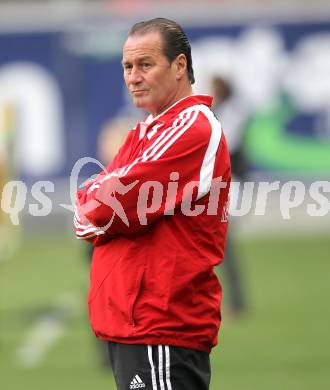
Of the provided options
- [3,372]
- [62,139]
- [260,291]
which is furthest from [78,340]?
[62,139]

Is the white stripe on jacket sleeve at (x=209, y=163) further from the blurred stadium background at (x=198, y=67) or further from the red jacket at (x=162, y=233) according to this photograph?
the blurred stadium background at (x=198, y=67)

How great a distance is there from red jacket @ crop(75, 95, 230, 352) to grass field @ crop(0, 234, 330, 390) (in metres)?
3.93

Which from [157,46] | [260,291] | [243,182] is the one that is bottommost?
[260,291]

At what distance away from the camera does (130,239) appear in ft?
14.5

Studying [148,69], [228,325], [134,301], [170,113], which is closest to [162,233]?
[134,301]

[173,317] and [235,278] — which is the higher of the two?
[173,317]

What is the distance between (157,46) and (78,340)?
20.7 feet

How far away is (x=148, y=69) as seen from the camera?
14.6ft

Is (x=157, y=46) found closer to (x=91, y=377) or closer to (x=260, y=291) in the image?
(x=91, y=377)

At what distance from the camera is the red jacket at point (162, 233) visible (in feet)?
14.3

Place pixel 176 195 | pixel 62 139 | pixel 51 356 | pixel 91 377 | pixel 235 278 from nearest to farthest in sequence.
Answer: pixel 176 195 → pixel 91 377 → pixel 51 356 → pixel 235 278 → pixel 62 139

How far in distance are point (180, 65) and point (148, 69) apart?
0.47 feet

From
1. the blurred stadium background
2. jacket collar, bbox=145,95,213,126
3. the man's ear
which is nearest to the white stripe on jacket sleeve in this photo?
jacket collar, bbox=145,95,213,126

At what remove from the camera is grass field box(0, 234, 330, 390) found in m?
8.74
